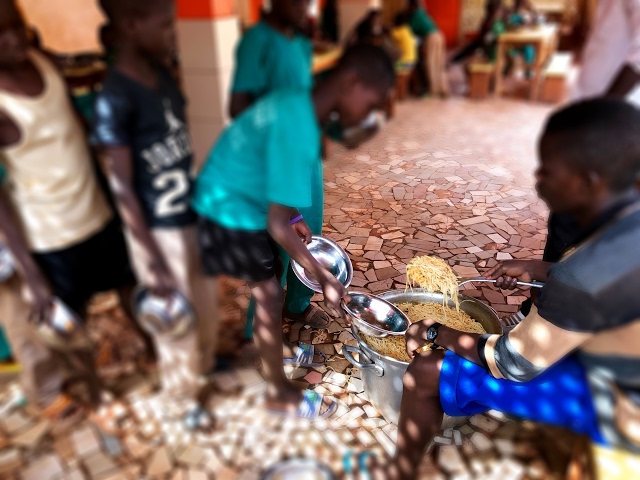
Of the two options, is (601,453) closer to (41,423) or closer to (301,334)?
(301,334)

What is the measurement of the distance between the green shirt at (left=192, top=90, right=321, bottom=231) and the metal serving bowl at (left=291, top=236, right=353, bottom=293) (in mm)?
157

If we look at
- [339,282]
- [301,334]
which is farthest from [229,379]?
[339,282]

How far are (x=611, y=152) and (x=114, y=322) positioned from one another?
870 millimetres

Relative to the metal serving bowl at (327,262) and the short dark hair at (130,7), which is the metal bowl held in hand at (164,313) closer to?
the metal serving bowl at (327,262)

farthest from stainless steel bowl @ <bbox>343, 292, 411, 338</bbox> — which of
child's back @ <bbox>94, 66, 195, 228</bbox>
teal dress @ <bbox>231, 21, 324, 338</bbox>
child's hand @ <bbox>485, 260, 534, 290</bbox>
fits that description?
child's back @ <bbox>94, 66, 195, 228</bbox>

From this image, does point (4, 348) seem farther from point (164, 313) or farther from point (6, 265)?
point (164, 313)

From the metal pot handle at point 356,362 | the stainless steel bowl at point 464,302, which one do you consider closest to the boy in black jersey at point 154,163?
the metal pot handle at point 356,362

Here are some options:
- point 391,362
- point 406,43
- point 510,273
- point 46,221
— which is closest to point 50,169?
point 46,221

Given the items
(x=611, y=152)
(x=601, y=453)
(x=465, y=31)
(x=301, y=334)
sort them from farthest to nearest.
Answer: (x=465, y=31) < (x=301, y=334) < (x=601, y=453) < (x=611, y=152)

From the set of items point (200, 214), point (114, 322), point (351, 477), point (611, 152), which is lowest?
point (351, 477)

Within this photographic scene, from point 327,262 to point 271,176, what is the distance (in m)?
0.28

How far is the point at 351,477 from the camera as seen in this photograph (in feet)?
3.09

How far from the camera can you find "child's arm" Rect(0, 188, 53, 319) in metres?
0.69

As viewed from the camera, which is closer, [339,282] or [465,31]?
[339,282]
